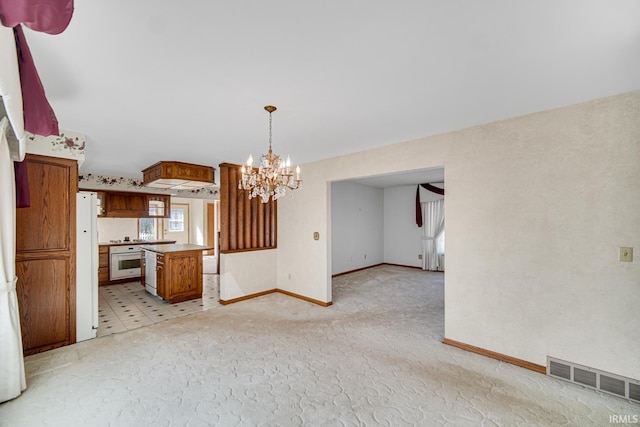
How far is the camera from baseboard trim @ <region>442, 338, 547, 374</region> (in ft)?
8.91

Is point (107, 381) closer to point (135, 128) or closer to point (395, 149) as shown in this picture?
point (135, 128)

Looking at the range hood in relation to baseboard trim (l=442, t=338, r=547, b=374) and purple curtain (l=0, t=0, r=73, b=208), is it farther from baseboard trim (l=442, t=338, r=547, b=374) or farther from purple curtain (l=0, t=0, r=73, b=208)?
baseboard trim (l=442, t=338, r=547, b=374)

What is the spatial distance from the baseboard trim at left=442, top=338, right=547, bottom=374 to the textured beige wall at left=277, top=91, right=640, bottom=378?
0.04m

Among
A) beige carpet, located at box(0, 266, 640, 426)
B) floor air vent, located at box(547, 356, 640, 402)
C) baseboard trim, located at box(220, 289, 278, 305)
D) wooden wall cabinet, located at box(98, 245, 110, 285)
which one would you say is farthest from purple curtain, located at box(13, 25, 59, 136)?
wooden wall cabinet, located at box(98, 245, 110, 285)

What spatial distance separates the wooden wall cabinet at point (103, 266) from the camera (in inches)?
249

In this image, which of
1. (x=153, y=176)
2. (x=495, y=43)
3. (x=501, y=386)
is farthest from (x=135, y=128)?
(x=501, y=386)

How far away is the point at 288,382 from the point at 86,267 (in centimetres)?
280

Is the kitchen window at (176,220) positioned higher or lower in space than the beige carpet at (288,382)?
higher

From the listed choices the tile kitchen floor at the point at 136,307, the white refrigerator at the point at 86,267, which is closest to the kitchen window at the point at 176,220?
the tile kitchen floor at the point at 136,307

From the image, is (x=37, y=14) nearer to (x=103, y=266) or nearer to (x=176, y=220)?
(x=103, y=266)

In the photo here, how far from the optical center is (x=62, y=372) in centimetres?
271

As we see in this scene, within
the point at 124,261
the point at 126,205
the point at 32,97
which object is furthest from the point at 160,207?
the point at 32,97

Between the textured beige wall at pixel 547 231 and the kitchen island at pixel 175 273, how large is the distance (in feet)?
13.1

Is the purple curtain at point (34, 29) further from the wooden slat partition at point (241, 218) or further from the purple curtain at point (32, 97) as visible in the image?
the wooden slat partition at point (241, 218)
